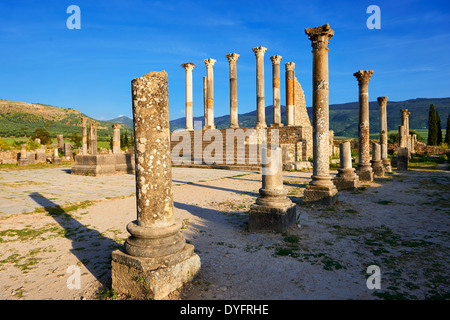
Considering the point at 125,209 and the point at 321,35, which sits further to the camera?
the point at 321,35

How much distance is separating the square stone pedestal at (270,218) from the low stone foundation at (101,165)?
11.1 meters

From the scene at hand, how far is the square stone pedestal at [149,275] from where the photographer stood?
3.01m

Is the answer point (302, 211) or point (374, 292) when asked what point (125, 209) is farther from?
point (374, 292)

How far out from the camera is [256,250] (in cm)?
443

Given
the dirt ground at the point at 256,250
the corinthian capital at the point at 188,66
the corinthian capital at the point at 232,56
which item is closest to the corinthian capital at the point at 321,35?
the dirt ground at the point at 256,250

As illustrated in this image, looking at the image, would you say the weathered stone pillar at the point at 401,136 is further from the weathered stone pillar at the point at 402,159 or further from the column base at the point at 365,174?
the column base at the point at 365,174

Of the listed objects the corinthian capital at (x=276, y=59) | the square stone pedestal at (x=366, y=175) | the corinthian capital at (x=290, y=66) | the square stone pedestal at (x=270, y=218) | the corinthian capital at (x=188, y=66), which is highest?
the corinthian capital at (x=188, y=66)

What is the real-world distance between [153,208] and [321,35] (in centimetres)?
725

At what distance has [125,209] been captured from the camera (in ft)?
23.3

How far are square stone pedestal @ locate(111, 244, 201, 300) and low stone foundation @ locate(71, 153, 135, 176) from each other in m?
12.1

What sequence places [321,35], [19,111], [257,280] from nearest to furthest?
[257,280] → [321,35] → [19,111]

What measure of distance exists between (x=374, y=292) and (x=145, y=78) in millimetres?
3550

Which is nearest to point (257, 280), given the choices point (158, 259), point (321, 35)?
point (158, 259)

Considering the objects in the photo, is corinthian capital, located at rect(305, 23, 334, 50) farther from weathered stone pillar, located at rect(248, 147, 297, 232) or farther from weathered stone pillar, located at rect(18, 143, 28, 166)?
weathered stone pillar, located at rect(18, 143, 28, 166)
